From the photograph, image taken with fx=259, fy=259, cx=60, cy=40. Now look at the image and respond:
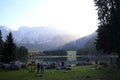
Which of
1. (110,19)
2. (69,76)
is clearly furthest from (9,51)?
(110,19)

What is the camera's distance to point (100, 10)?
46.8 meters

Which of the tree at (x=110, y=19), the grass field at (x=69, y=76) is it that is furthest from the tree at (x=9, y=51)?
the tree at (x=110, y=19)

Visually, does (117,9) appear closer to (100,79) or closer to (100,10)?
(100,10)

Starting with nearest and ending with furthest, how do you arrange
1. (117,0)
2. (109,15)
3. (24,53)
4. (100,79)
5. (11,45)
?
(100,79), (117,0), (109,15), (11,45), (24,53)

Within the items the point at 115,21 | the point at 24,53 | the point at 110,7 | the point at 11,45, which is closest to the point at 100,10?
the point at 110,7

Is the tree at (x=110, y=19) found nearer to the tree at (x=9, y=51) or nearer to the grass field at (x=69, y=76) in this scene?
the grass field at (x=69, y=76)

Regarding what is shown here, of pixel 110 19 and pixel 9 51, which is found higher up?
pixel 110 19

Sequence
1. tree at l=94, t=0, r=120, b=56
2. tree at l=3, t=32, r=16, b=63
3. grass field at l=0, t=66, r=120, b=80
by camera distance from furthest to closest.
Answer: tree at l=3, t=32, r=16, b=63 → tree at l=94, t=0, r=120, b=56 → grass field at l=0, t=66, r=120, b=80

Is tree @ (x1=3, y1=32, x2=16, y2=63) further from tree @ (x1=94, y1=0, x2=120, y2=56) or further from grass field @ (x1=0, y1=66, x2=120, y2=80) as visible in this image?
tree @ (x1=94, y1=0, x2=120, y2=56)

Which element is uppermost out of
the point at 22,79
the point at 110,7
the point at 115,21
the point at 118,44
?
the point at 110,7

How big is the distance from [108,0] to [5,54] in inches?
1853

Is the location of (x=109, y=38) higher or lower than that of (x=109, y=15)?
lower

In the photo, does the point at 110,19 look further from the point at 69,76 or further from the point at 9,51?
the point at 9,51

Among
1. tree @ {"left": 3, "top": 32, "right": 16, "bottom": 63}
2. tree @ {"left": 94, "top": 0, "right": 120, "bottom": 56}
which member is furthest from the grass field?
tree @ {"left": 3, "top": 32, "right": 16, "bottom": 63}
